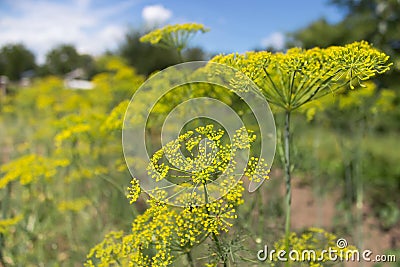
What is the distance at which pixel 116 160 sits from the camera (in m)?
4.07

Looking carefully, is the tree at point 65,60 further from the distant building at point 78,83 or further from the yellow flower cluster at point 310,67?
the yellow flower cluster at point 310,67

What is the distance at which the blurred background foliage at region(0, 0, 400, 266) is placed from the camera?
9.28ft

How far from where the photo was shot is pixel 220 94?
7.02 ft

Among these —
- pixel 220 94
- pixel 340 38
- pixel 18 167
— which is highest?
pixel 340 38

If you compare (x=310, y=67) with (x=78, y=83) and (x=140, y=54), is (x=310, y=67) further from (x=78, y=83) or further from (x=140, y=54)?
(x=78, y=83)

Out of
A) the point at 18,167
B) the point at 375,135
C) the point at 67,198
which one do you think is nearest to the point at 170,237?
the point at 18,167

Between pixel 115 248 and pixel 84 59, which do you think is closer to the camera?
pixel 115 248

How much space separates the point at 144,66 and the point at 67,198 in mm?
11900

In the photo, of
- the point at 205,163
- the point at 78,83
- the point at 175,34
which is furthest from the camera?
the point at 78,83

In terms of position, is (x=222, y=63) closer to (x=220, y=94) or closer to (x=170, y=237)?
(x=220, y=94)

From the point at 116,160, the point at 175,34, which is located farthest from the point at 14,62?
the point at 175,34

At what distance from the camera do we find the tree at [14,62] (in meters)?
26.9

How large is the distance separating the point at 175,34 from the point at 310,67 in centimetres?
92

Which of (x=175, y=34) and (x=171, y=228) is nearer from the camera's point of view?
(x=171, y=228)
